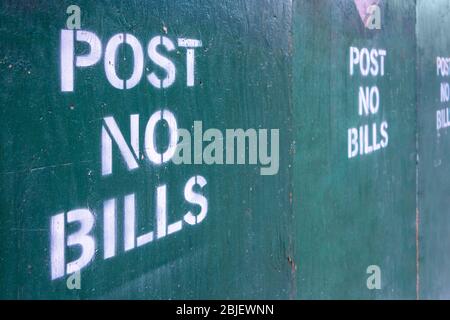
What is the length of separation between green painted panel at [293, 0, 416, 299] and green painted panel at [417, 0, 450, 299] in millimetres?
164

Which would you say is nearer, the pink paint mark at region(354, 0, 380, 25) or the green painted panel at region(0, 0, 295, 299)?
the green painted panel at region(0, 0, 295, 299)

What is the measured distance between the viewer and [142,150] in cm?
206

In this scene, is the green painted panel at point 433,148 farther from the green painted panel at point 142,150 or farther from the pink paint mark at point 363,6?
the green painted panel at point 142,150

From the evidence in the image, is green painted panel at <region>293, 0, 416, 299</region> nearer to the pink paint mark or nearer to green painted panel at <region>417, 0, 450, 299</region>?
the pink paint mark

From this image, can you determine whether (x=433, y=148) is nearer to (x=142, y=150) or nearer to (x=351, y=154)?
(x=351, y=154)

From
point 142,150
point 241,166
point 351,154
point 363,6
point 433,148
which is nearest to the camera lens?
point 142,150

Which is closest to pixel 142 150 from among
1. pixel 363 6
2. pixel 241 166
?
pixel 241 166

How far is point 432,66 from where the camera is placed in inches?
171

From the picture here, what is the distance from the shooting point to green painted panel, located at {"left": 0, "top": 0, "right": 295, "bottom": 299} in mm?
1710

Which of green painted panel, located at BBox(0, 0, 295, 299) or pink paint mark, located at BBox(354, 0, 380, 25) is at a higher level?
pink paint mark, located at BBox(354, 0, 380, 25)

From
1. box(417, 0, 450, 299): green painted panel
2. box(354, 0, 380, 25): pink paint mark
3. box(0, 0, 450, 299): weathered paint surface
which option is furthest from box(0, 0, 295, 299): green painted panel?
box(417, 0, 450, 299): green painted panel

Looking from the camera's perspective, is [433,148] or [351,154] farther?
[433,148]

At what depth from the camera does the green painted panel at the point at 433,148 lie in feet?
13.6

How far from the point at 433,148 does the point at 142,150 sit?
2.74 metres
